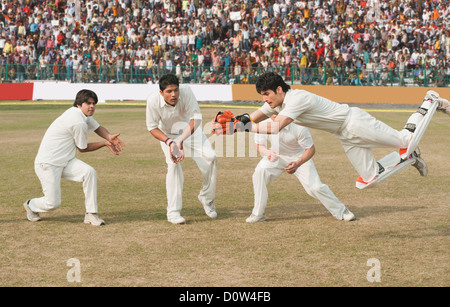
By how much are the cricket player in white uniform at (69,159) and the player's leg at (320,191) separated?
2577 millimetres

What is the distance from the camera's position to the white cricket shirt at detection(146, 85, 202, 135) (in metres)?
8.72

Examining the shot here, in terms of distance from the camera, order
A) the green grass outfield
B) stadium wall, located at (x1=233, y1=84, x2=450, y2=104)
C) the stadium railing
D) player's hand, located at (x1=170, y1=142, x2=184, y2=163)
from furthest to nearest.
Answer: stadium wall, located at (x1=233, y1=84, x2=450, y2=104)
the stadium railing
player's hand, located at (x1=170, y1=142, x2=184, y2=163)
the green grass outfield

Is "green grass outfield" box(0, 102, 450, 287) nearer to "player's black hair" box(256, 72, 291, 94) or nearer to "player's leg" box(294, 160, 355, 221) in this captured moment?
"player's leg" box(294, 160, 355, 221)

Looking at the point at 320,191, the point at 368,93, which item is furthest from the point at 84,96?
the point at 368,93

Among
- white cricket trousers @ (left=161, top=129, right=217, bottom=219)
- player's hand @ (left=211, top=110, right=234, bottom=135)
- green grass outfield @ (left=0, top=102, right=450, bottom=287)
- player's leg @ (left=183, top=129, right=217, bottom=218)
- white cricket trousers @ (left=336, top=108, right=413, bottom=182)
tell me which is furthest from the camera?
player's leg @ (left=183, top=129, right=217, bottom=218)

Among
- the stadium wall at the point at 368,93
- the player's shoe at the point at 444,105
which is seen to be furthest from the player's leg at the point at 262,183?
the stadium wall at the point at 368,93

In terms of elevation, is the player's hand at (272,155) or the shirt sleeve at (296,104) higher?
the shirt sleeve at (296,104)

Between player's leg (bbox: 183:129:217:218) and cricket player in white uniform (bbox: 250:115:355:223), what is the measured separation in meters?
0.65

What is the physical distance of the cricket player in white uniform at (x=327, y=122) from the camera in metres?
7.49

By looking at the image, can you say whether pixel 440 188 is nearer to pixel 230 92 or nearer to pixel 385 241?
pixel 385 241

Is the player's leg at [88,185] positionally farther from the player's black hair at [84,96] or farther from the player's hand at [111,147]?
the player's black hair at [84,96]

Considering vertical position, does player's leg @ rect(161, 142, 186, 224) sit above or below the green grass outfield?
above

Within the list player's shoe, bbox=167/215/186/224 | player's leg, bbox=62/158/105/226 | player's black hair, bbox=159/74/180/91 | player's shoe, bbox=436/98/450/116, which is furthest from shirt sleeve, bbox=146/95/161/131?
player's shoe, bbox=436/98/450/116

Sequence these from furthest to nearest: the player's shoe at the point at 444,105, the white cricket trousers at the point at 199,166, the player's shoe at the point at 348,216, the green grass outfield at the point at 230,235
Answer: the white cricket trousers at the point at 199,166 → the player's shoe at the point at 348,216 → the player's shoe at the point at 444,105 → the green grass outfield at the point at 230,235
